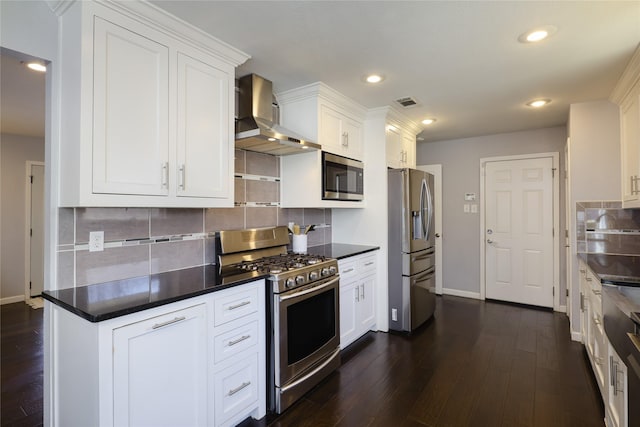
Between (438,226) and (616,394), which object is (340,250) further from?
(438,226)

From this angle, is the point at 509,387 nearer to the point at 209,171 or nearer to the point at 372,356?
the point at 372,356

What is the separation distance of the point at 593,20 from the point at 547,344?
274 cm

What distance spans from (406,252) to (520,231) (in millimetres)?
2065

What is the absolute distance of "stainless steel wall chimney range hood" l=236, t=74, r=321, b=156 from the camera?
91.4 inches

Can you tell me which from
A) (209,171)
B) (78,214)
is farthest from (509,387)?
(78,214)

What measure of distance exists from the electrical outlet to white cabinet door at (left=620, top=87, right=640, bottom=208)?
3648 mm

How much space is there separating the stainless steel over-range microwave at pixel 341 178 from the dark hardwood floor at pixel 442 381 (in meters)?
1.44

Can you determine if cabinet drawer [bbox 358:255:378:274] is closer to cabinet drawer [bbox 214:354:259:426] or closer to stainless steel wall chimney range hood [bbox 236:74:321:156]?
stainless steel wall chimney range hood [bbox 236:74:321:156]

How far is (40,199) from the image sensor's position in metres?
4.86

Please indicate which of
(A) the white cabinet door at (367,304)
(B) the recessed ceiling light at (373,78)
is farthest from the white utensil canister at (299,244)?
(B) the recessed ceiling light at (373,78)

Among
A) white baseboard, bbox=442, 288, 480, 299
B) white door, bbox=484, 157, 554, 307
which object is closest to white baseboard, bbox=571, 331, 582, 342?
white door, bbox=484, 157, 554, 307

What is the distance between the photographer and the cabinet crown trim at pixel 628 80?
2.23 metres

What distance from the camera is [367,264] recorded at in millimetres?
3229

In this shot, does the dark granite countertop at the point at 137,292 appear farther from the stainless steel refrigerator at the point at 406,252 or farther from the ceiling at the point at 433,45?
the stainless steel refrigerator at the point at 406,252
